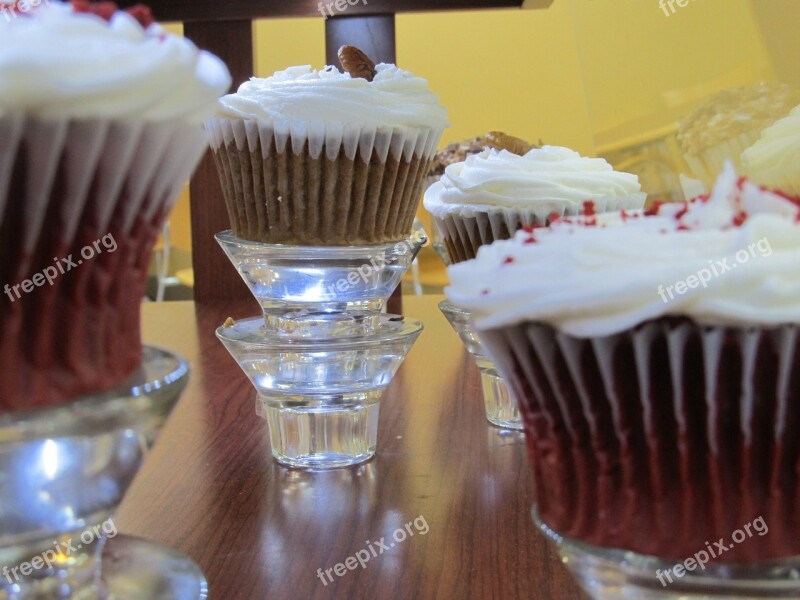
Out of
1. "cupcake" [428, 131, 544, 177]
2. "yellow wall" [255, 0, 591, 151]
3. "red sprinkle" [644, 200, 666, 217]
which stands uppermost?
"red sprinkle" [644, 200, 666, 217]

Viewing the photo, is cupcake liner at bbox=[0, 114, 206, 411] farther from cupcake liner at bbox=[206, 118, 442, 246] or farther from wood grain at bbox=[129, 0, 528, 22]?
wood grain at bbox=[129, 0, 528, 22]

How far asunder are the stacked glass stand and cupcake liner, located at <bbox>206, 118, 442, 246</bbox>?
1.1 inches

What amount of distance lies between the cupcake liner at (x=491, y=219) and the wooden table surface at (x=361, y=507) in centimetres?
23

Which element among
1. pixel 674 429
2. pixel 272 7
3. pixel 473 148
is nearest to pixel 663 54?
pixel 473 148

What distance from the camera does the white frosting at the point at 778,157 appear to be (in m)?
1.07

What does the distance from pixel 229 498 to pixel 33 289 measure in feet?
1.56

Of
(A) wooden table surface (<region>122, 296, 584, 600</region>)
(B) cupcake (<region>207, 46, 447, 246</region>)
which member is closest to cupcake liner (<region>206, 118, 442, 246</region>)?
(B) cupcake (<region>207, 46, 447, 246</region>)

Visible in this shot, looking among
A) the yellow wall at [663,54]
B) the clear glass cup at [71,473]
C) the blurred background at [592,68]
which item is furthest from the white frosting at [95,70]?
the yellow wall at [663,54]

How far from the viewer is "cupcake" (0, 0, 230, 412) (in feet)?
1.72

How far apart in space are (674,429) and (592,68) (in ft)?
10.5

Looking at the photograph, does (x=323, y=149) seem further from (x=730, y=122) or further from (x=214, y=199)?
(x=214, y=199)

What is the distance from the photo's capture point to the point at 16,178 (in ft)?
1.79

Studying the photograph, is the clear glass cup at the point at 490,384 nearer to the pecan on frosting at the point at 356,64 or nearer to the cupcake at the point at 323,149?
the cupcake at the point at 323,149

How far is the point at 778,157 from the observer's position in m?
1.07
